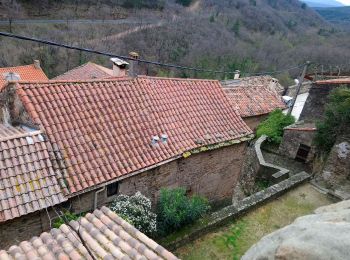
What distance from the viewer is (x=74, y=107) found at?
9.45 meters

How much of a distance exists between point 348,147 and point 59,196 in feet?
34.7

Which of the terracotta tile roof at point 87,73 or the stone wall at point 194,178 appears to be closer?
the stone wall at point 194,178

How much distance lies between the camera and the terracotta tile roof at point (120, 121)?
8.58 meters

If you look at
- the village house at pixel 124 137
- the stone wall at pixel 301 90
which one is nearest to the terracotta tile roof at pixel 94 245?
the village house at pixel 124 137

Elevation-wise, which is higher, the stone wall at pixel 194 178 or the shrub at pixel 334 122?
the shrub at pixel 334 122

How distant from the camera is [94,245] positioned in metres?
5.02

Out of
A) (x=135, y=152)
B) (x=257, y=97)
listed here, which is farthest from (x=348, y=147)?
(x=257, y=97)

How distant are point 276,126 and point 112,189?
13.2 m

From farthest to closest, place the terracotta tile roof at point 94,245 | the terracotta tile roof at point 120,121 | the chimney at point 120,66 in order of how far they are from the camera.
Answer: the chimney at point 120,66 → the terracotta tile roof at point 120,121 → the terracotta tile roof at point 94,245

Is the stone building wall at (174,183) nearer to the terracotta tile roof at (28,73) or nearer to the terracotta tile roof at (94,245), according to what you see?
the terracotta tile roof at (94,245)

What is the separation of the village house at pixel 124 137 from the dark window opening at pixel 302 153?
527cm

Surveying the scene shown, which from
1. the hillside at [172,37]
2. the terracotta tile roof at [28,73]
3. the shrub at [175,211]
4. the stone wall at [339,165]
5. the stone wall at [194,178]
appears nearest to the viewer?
the shrub at [175,211]

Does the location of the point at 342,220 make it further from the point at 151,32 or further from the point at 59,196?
the point at 151,32

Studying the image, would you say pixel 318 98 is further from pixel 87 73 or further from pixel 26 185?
pixel 87 73
